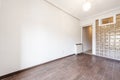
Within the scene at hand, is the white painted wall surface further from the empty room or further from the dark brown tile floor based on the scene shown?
the dark brown tile floor

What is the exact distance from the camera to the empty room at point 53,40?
6.86 ft

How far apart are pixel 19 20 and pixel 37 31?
710mm

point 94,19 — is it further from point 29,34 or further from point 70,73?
point 29,34

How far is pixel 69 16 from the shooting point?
433cm

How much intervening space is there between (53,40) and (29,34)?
1156 millimetres

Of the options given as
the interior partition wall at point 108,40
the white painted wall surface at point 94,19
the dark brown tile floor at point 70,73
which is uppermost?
the white painted wall surface at point 94,19

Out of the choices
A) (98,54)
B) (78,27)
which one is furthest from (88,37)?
(98,54)

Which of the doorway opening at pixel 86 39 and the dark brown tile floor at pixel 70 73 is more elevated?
the doorway opening at pixel 86 39

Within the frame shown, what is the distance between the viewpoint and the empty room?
209 centimetres

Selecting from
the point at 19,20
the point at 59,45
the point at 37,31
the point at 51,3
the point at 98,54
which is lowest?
the point at 98,54

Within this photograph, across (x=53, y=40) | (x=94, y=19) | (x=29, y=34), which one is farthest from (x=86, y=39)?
(x=29, y=34)

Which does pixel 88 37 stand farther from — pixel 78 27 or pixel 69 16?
pixel 69 16

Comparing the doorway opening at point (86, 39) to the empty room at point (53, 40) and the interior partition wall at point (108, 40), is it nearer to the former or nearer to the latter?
the empty room at point (53, 40)

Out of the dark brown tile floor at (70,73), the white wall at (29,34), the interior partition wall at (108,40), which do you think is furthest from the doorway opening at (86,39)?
the dark brown tile floor at (70,73)
